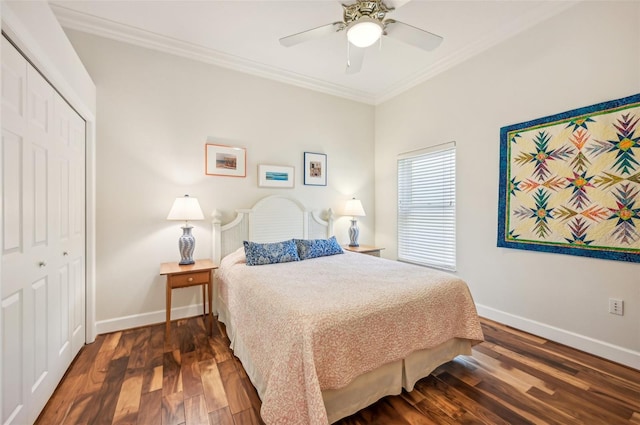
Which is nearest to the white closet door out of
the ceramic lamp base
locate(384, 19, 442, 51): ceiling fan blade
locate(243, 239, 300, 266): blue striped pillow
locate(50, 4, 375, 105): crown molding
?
the ceramic lamp base

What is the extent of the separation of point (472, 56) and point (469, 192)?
1.53 meters

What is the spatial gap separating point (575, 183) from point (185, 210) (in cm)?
355

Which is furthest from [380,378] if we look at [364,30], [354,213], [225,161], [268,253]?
[225,161]

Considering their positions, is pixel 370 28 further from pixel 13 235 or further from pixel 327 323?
pixel 13 235

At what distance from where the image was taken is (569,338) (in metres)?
2.35

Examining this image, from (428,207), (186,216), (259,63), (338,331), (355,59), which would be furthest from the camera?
(428,207)

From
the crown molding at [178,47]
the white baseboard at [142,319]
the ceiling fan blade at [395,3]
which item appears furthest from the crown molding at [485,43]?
the white baseboard at [142,319]

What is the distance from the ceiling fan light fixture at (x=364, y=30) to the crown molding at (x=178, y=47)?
181cm

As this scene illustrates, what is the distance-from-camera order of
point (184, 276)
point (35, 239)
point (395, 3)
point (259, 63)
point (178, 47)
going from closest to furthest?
point (35, 239), point (395, 3), point (184, 276), point (178, 47), point (259, 63)

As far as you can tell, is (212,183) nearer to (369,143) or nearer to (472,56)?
(369,143)

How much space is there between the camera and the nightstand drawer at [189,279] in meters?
2.44

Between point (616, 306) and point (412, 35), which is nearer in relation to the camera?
point (412, 35)

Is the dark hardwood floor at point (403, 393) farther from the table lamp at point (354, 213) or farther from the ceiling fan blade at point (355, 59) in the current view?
the ceiling fan blade at point (355, 59)

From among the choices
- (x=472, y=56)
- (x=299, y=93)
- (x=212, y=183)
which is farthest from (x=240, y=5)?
(x=472, y=56)
